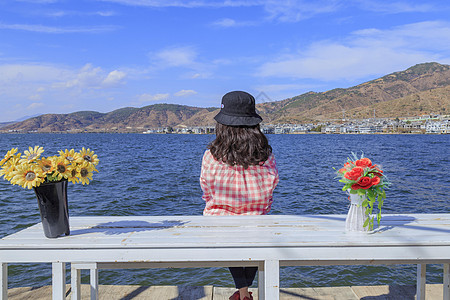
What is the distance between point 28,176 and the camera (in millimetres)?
2057

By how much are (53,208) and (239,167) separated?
132cm

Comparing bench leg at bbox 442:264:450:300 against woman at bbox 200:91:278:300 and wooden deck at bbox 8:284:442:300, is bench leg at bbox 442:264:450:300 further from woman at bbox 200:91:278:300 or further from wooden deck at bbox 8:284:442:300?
woman at bbox 200:91:278:300

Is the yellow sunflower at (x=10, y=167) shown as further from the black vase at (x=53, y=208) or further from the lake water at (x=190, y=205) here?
the lake water at (x=190, y=205)

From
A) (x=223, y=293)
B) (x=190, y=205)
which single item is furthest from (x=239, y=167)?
(x=190, y=205)

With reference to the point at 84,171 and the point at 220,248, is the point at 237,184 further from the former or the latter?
the point at 84,171

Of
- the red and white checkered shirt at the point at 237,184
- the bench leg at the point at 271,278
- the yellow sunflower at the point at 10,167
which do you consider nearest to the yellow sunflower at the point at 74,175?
the yellow sunflower at the point at 10,167

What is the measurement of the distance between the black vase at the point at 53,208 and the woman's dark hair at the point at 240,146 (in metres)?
1.12

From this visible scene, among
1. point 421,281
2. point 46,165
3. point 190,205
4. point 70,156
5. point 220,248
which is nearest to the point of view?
point 220,248

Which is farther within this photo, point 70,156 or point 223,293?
point 223,293

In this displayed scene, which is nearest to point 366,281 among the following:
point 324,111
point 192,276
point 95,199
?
point 192,276

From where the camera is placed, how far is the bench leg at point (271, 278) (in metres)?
2.05

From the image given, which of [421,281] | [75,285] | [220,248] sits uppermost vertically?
[220,248]

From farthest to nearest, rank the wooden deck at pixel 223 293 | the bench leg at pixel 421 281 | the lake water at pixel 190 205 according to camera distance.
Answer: the lake water at pixel 190 205 → the wooden deck at pixel 223 293 → the bench leg at pixel 421 281

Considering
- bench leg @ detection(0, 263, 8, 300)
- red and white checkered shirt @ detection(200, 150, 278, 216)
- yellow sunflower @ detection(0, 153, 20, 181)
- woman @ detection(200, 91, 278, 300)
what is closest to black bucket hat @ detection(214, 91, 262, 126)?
woman @ detection(200, 91, 278, 300)
